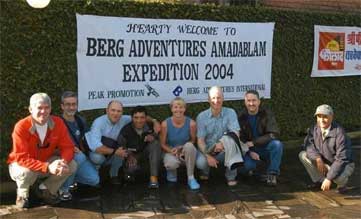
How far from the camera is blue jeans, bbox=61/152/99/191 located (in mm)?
5414

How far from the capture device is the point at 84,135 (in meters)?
5.74

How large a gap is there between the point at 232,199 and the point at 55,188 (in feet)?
6.32

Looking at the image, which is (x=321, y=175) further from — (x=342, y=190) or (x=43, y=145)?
(x=43, y=145)

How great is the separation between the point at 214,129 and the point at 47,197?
210 centimetres

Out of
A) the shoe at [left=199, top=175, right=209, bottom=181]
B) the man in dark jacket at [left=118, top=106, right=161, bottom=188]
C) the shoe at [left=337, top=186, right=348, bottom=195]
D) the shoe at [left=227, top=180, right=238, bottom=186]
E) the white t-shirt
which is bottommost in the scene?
the shoe at [left=337, top=186, right=348, bottom=195]

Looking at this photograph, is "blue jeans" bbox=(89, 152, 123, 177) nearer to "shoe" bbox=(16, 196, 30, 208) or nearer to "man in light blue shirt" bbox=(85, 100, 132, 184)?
"man in light blue shirt" bbox=(85, 100, 132, 184)

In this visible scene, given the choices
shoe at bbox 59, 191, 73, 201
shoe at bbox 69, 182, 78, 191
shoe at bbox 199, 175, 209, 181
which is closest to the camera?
shoe at bbox 59, 191, 73, 201

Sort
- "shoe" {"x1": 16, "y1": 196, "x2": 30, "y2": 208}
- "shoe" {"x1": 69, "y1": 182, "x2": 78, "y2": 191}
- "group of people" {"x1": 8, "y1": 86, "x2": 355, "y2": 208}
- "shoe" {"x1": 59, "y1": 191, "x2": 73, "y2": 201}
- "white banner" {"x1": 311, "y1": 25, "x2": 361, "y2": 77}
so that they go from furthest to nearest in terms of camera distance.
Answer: "white banner" {"x1": 311, "y1": 25, "x2": 361, "y2": 77} → "shoe" {"x1": 69, "y1": 182, "x2": 78, "y2": 191} → "shoe" {"x1": 59, "y1": 191, "x2": 73, "y2": 201} → "group of people" {"x1": 8, "y1": 86, "x2": 355, "y2": 208} → "shoe" {"x1": 16, "y1": 196, "x2": 30, "y2": 208}

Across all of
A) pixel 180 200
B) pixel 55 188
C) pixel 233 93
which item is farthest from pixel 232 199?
pixel 233 93

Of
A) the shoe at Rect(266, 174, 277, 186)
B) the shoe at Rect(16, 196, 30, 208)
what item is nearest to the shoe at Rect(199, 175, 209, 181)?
the shoe at Rect(266, 174, 277, 186)

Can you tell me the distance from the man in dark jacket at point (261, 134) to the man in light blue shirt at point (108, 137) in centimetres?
145

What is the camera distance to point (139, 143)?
19.4ft

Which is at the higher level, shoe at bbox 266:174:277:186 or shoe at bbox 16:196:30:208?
shoe at bbox 266:174:277:186

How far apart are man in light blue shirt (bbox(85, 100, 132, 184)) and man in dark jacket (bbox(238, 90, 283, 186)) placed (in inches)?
57.2
